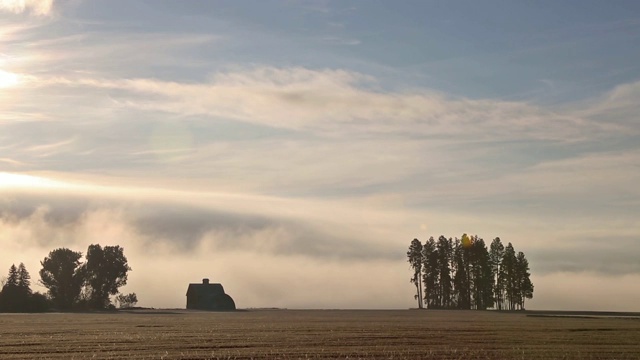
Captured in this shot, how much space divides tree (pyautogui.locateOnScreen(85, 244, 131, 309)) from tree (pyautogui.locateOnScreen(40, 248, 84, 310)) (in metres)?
2.82

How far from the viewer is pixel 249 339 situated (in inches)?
2096

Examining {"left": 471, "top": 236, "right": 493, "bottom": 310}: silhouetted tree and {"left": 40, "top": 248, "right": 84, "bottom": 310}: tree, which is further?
{"left": 40, "top": 248, "right": 84, "bottom": 310}: tree

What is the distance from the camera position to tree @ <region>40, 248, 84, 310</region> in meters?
187

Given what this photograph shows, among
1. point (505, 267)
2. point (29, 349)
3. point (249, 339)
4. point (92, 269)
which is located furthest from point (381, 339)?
point (92, 269)

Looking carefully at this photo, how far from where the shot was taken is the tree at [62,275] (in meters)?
187

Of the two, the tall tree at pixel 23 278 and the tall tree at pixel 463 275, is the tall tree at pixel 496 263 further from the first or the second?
the tall tree at pixel 23 278

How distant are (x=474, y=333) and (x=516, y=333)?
12.0ft

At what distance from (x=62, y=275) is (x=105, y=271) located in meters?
10.2

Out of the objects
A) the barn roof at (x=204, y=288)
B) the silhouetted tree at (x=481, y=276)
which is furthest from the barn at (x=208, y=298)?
the silhouetted tree at (x=481, y=276)

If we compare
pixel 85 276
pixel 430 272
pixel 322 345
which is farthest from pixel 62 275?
pixel 322 345

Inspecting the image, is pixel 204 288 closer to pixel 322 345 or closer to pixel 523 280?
pixel 523 280

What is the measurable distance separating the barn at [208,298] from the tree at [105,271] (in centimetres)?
1859

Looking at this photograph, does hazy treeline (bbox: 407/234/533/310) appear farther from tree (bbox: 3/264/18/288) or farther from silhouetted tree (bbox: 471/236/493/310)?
tree (bbox: 3/264/18/288)

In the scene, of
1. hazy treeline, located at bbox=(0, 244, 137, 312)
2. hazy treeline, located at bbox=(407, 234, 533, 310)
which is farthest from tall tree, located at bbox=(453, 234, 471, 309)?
hazy treeline, located at bbox=(0, 244, 137, 312)
